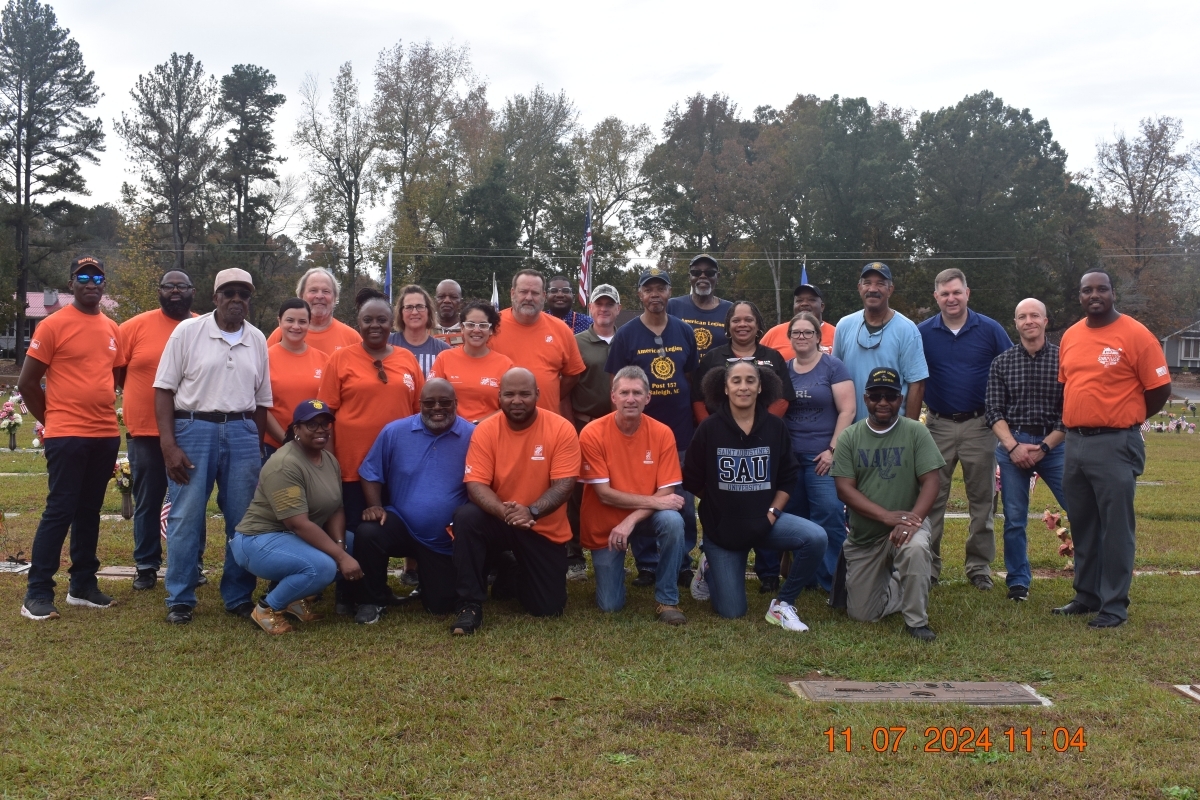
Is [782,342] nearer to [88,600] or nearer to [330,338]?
[330,338]

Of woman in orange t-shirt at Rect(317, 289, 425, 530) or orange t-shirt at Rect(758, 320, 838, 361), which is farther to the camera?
orange t-shirt at Rect(758, 320, 838, 361)

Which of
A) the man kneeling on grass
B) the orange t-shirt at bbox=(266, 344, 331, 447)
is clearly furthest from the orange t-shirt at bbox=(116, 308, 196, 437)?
the man kneeling on grass

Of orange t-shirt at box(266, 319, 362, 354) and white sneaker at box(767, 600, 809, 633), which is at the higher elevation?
orange t-shirt at box(266, 319, 362, 354)

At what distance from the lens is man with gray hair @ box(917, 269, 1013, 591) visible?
22.8ft

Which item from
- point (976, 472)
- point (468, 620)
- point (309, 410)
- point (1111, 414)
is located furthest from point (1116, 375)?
point (309, 410)

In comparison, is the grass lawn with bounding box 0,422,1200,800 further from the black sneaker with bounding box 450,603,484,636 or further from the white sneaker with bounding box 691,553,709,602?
the white sneaker with bounding box 691,553,709,602

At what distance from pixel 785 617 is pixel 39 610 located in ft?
14.8

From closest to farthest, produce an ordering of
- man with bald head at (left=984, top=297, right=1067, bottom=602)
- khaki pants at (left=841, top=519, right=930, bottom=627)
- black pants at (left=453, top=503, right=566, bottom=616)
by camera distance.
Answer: khaki pants at (left=841, top=519, right=930, bottom=627) < black pants at (left=453, top=503, right=566, bottom=616) < man with bald head at (left=984, top=297, right=1067, bottom=602)

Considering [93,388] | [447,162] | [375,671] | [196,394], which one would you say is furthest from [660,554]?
[447,162]

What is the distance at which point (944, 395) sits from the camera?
23.1 feet

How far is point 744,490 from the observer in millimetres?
6098

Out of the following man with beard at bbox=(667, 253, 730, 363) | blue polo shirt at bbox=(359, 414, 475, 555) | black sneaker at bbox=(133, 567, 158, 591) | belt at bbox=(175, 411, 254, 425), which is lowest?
black sneaker at bbox=(133, 567, 158, 591)

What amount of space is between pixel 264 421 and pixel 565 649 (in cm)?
251

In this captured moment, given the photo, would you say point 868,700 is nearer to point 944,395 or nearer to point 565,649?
point 565,649
